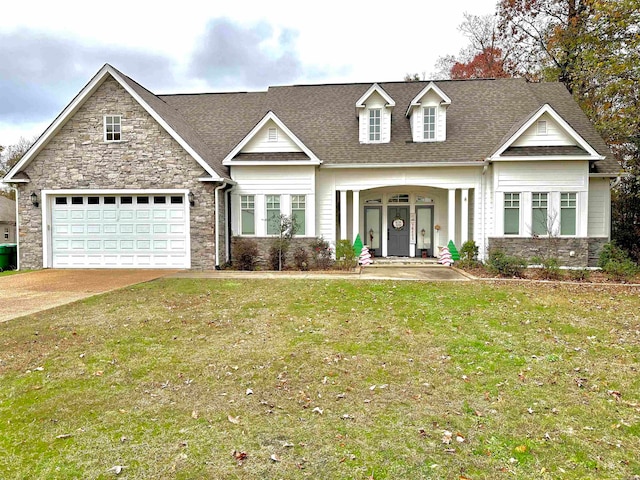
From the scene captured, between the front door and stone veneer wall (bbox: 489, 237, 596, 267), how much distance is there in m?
3.54

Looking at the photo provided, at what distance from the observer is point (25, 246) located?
1434 centimetres

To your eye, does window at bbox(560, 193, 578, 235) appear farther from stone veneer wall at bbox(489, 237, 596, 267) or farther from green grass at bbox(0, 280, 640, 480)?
green grass at bbox(0, 280, 640, 480)

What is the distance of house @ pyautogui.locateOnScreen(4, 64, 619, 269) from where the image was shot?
14078mm

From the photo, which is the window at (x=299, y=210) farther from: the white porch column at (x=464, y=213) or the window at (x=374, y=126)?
the white porch column at (x=464, y=213)

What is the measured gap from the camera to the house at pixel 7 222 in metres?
29.4

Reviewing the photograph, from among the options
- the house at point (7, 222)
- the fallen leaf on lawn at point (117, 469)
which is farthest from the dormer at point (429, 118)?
the house at point (7, 222)

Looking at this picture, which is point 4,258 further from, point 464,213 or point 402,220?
point 464,213

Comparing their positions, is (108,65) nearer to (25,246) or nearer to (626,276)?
(25,246)

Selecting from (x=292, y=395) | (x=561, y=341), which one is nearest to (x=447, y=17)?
(x=561, y=341)

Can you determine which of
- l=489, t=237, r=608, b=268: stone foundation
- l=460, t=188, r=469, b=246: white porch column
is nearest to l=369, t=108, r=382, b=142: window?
l=460, t=188, r=469, b=246: white porch column

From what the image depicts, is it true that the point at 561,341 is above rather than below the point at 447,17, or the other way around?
below

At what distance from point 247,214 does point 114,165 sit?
494 cm

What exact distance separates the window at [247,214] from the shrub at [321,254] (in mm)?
2556

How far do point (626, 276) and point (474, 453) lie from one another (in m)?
12.0
